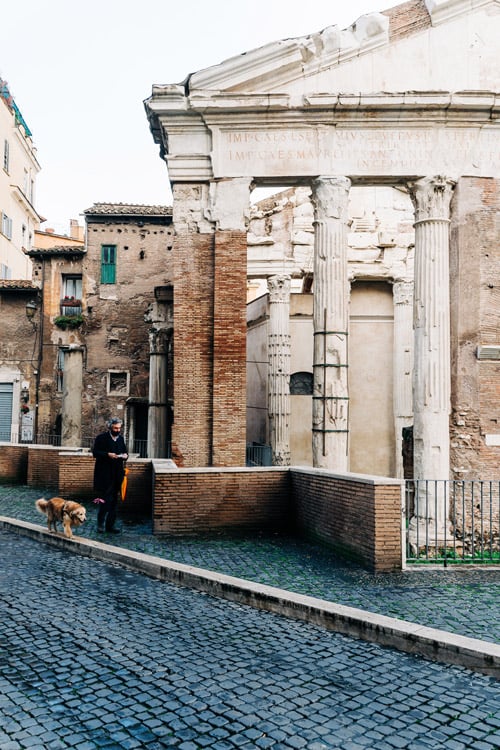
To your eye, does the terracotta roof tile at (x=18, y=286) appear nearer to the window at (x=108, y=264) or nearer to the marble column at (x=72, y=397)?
the window at (x=108, y=264)

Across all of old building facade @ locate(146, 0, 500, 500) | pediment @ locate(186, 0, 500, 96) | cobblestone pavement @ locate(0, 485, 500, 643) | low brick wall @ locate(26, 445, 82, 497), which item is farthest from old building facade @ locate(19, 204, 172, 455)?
cobblestone pavement @ locate(0, 485, 500, 643)

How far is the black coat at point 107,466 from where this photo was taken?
9.45 metres

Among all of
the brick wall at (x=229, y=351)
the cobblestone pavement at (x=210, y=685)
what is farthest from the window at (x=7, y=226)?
the cobblestone pavement at (x=210, y=685)

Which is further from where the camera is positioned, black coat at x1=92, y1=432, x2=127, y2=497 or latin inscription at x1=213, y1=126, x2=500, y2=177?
latin inscription at x1=213, y1=126, x2=500, y2=177

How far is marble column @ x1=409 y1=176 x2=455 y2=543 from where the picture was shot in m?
11.8

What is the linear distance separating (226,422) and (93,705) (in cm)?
875

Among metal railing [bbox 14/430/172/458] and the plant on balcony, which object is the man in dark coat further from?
the plant on balcony

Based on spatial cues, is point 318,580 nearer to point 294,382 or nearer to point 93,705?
point 93,705

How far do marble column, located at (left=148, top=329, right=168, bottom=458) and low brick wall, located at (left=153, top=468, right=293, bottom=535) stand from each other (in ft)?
33.8

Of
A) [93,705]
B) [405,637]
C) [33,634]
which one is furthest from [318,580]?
[93,705]

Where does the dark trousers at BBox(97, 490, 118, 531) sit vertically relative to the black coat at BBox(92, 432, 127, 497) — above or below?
below

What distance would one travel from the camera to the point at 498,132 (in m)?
12.5

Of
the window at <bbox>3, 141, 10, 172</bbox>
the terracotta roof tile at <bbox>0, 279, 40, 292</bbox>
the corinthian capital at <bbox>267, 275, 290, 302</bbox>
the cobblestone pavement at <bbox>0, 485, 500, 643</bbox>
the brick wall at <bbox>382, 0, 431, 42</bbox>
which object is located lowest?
the cobblestone pavement at <bbox>0, 485, 500, 643</bbox>

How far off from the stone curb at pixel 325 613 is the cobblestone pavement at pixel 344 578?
468 millimetres
